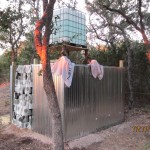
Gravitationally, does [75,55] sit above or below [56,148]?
above

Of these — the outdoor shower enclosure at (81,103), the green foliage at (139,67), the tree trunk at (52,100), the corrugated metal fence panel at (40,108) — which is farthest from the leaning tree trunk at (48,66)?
the green foliage at (139,67)

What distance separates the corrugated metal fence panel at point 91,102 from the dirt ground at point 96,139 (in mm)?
228

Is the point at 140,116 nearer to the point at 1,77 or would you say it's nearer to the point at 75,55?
the point at 75,55

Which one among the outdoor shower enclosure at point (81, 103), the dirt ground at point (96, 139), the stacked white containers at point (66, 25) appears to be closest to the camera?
the dirt ground at point (96, 139)

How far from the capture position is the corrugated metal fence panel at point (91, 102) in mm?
4555

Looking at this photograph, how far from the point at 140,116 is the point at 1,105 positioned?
16.8ft

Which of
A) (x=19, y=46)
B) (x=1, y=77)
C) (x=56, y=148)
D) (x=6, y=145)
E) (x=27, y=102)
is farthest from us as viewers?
(x=1, y=77)

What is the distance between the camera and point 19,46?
10.0 m

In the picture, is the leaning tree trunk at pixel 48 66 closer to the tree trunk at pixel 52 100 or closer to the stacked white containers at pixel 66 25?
the tree trunk at pixel 52 100

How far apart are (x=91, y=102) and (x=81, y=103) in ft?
1.32

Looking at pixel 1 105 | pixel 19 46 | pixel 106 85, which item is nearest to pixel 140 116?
pixel 106 85

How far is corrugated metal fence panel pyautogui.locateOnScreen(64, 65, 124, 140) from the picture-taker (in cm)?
455

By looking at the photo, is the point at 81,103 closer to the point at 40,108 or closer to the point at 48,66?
the point at 40,108

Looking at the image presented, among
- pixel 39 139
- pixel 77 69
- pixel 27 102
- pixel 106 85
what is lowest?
pixel 39 139
